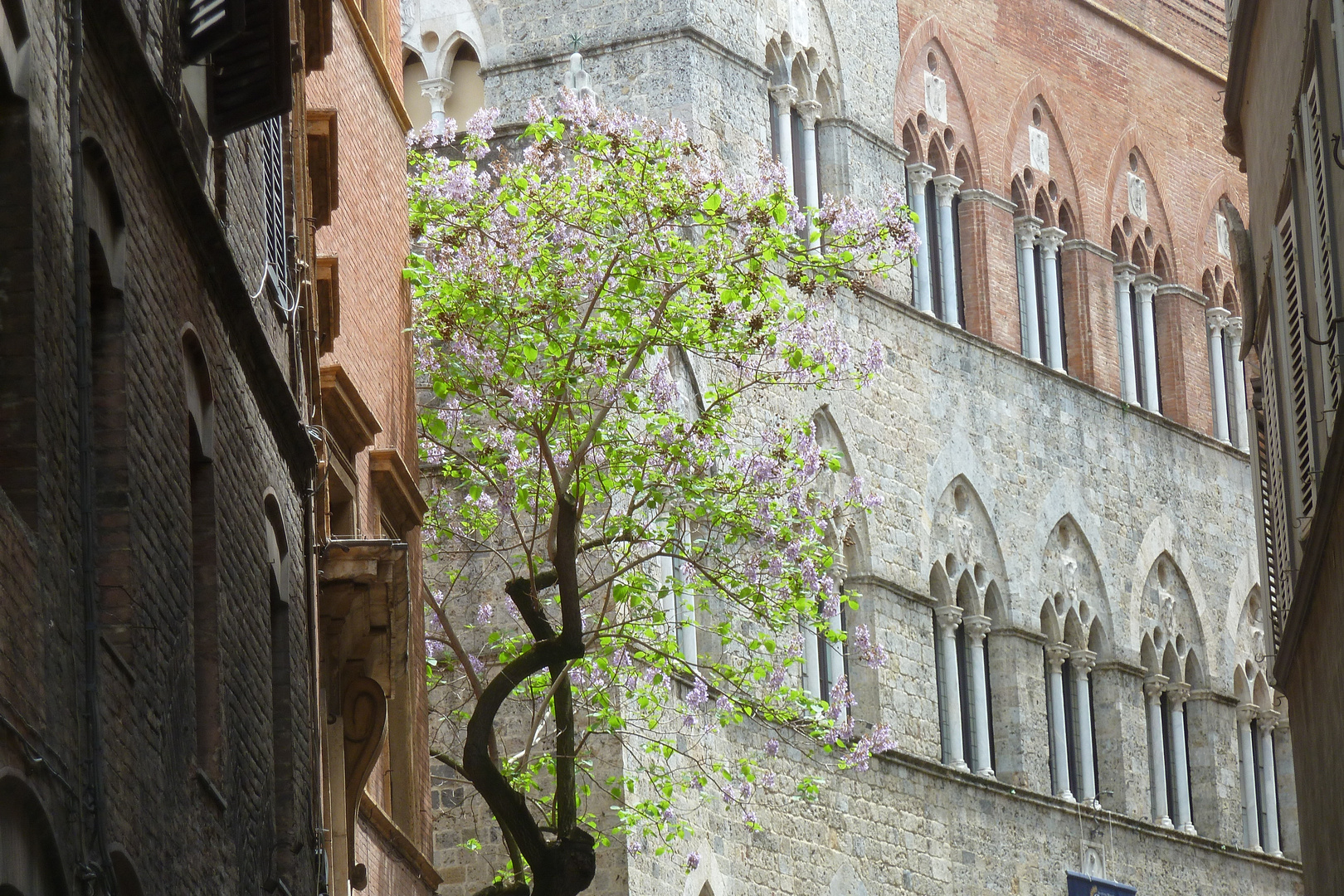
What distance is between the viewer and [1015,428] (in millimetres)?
30312

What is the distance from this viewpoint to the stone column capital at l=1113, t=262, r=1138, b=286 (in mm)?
33625

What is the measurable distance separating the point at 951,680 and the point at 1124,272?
771 centimetres

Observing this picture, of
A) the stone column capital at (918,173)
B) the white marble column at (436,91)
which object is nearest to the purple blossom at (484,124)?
the white marble column at (436,91)

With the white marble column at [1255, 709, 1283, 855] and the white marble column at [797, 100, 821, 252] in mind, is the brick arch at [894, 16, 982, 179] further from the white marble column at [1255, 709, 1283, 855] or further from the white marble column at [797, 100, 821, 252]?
the white marble column at [1255, 709, 1283, 855]

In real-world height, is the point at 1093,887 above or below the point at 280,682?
above

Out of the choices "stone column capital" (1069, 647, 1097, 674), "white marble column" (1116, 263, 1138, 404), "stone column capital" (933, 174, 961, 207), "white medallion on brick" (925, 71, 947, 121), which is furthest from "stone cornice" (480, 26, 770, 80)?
"white marble column" (1116, 263, 1138, 404)

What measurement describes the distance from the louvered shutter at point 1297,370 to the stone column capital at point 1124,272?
67.7 ft

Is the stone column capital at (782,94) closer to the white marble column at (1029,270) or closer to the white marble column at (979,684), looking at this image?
the white marble column at (1029,270)

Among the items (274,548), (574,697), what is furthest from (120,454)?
(574,697)

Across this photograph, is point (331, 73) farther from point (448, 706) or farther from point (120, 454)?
point (448, 706)

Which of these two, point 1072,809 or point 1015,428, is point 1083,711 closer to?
point 1072,809

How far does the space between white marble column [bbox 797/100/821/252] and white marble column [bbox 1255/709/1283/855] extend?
10957 mm

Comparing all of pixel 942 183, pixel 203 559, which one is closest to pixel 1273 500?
pixel 203 559

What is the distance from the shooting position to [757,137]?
26391mm
